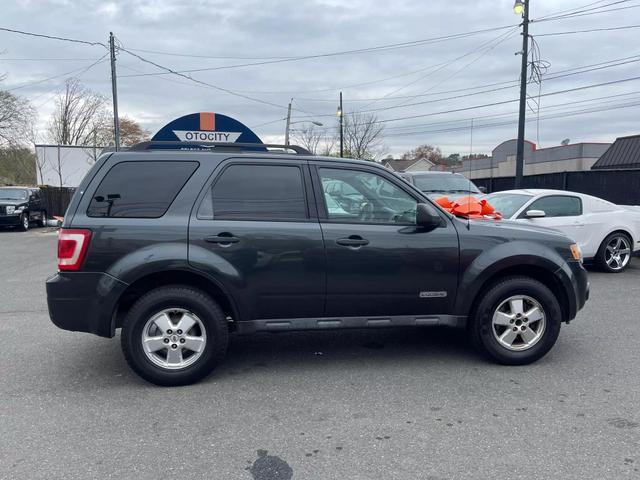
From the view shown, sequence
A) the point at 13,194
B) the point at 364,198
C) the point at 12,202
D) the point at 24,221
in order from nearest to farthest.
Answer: the point at 364,198, the point at 12,202, the point at 24,221, the point at 13,194

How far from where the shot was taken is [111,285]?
4.00 metres

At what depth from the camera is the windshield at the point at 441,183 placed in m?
12.7

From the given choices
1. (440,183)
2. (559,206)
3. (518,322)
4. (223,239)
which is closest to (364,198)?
(223,239)

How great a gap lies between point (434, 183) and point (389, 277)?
9031mm

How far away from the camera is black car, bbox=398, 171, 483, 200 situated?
12578 mm

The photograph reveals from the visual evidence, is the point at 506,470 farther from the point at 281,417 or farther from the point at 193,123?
the point at 193,123

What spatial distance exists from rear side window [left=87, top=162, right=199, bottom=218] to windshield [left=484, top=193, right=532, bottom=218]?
6.46 m

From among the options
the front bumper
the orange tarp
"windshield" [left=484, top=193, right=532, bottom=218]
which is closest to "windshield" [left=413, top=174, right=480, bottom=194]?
"windshield" [left=484, top=193, right=532, bottom=218]

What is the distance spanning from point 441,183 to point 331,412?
10096 mm

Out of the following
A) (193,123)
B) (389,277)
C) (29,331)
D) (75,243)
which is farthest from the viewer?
(193,123)

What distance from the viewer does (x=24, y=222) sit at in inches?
765

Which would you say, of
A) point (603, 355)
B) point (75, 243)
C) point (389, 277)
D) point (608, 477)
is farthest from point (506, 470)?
point (75, 243)

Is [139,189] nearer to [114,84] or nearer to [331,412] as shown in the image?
[331,412]

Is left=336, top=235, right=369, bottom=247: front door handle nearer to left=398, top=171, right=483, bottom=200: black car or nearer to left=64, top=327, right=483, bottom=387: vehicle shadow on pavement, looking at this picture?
left=64, top=327, right=483, bottom=387: vehicle shadow on pavement
